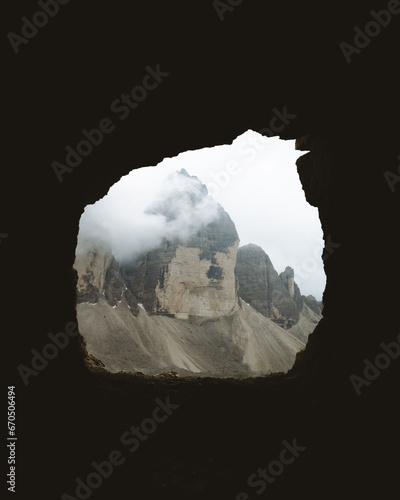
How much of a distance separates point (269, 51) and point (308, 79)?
3.42ft

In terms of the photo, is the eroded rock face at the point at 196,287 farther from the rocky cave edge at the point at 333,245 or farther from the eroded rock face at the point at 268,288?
the rocky cave edge at the point at 333,245

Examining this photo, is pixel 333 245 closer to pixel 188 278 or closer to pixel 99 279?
pixel 99 279

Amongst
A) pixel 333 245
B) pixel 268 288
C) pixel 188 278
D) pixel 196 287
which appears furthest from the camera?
pixel 268 288

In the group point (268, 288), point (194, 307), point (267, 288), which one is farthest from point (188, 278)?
point (268, 288)

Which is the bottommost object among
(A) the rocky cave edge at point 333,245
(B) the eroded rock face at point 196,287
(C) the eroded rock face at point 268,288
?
(C) the eroded rock face at point 268,288

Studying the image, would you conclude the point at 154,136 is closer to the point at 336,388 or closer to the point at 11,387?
the point at 11,387

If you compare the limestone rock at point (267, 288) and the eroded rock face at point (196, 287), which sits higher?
the eroded rock face at point (196, 287)

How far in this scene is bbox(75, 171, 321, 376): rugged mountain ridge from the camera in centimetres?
5962

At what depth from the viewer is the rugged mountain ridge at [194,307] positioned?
196 feet

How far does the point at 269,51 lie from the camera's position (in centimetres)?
469

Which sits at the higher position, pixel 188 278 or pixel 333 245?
pixel 333 245

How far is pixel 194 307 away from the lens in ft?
269

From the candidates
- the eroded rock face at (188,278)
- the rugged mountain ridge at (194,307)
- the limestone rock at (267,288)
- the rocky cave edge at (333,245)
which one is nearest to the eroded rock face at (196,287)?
the eroded rock face at (188,278)

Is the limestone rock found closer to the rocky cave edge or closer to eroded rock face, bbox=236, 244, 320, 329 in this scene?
eroded rock face, bbox=236, 244, 320, 329
